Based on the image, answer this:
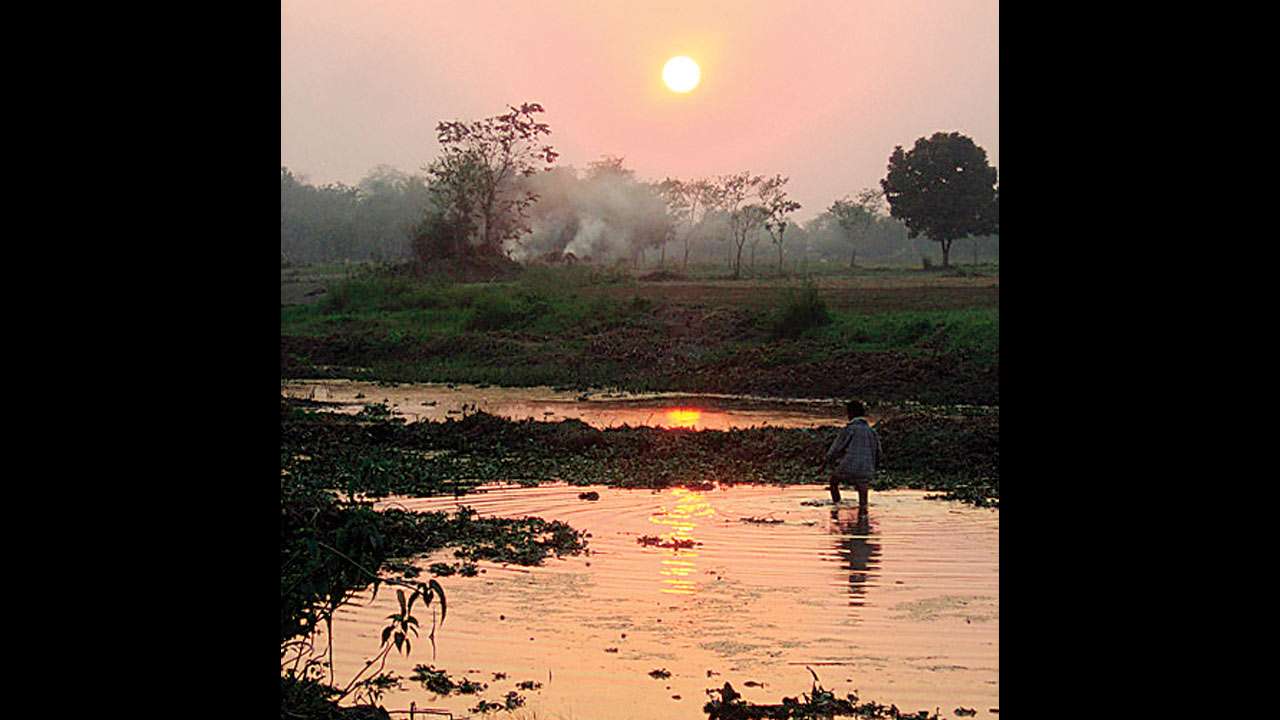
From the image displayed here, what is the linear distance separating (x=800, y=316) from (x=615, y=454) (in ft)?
47.3

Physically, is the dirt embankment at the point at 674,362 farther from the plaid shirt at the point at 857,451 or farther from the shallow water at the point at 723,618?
the shallow water at the point at 723,618

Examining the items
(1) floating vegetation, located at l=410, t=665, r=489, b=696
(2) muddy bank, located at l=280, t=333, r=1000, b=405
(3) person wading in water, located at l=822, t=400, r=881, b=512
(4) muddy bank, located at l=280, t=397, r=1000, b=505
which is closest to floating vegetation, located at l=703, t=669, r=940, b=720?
(1) floating vegetation, located at l=410, t=665, r=489, b=696

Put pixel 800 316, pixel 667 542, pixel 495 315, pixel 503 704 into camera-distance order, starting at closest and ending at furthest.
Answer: pixel 503 704 → pixel 667 542 → pixel 800 316 → pixel 495 315

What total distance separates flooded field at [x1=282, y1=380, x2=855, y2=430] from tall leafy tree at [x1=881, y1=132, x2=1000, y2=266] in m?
19.5

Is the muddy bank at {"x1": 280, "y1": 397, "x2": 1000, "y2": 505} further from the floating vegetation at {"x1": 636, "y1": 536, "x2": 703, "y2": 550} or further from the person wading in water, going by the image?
the floating vegetation at {"x1": 636, "y1": 536, "x2": 703, "y2": 550}

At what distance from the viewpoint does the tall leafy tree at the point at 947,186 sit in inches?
1574

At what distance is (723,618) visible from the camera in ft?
21.9

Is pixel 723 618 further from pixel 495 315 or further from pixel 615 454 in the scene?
pixel 495 315

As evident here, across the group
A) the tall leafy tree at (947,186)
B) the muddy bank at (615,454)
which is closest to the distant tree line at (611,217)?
the tall leafy tree at (947,186)

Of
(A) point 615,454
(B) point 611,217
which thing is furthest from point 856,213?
(A) point 615,454
